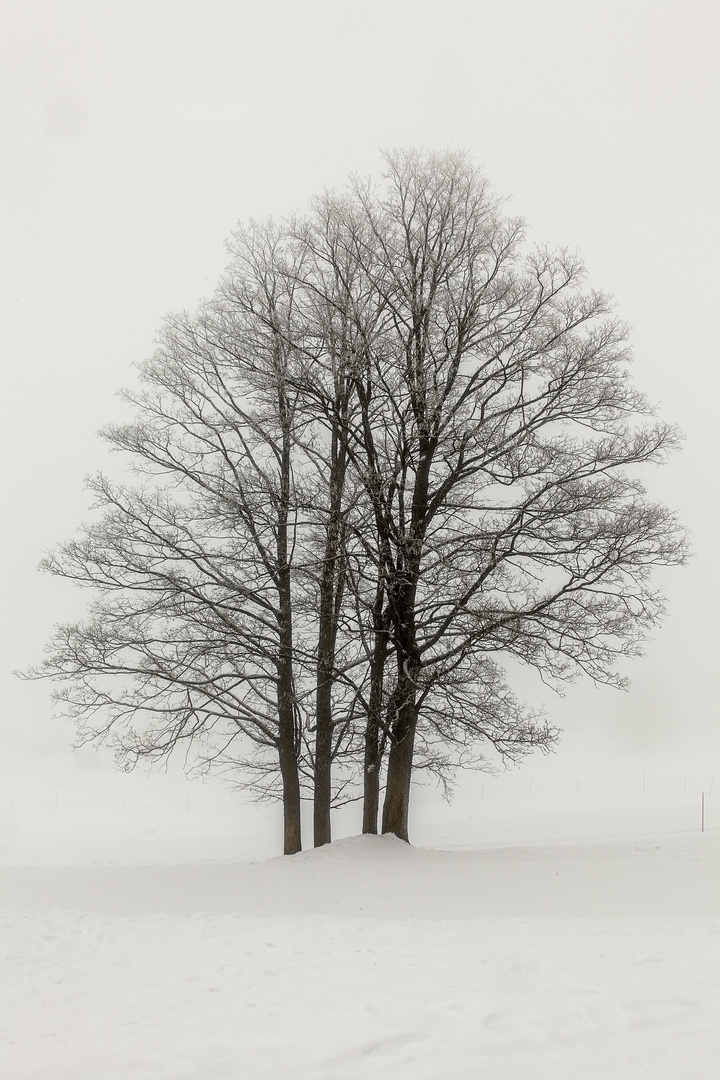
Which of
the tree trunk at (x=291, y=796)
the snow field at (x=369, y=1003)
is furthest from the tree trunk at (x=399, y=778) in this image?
the snow field at (x=369, y=1003)

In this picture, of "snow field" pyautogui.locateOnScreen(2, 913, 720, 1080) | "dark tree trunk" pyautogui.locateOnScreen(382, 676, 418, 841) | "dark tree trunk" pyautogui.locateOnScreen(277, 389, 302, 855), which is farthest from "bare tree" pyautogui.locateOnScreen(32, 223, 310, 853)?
"snow field" pyautogui.locateOnScreen(2, 913, 720, 1080)

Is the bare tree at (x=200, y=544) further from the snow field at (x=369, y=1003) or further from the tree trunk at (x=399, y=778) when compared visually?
the snow field at (x=369, y=1003)

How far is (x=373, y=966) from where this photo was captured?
685 cm

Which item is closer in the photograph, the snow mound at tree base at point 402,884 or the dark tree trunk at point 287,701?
the snow mound at tree base at point 402,884

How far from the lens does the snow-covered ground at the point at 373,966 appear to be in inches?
176

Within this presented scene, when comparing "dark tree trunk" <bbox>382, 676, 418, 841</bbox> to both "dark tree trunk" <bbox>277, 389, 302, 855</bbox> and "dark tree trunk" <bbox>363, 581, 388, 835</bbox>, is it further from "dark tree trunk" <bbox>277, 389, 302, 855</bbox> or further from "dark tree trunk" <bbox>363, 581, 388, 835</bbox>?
"dark tree trunk" <bbox>277, 389, 302, 855</bbox>

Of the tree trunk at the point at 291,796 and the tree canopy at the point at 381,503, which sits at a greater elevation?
the tree canopy at the point at 381,503

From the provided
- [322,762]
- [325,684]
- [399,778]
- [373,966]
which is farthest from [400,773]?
[373,966]

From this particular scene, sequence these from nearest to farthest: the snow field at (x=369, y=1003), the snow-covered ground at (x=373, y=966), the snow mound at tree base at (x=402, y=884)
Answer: the snow field at (x=369, y=1003), the snow-covered ground at (x=373, y=966), the snow mound at tree base at (x=402, y=884)

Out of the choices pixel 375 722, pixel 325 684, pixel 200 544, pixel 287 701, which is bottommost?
pixel 375 722

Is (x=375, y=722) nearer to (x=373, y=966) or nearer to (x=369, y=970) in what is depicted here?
(x=373, y=966)

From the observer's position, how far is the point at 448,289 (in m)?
14.0

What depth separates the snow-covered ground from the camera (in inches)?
176

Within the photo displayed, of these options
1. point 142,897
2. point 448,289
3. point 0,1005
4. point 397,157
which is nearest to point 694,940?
point 0,1005
